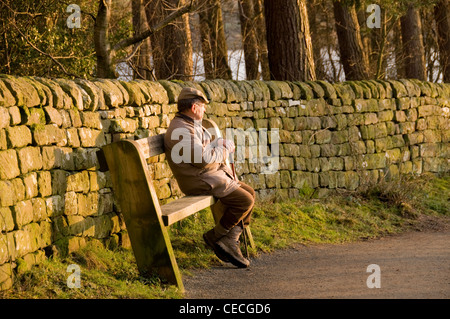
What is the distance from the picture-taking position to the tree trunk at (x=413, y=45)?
56.2 ft

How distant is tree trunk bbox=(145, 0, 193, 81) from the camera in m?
14.2

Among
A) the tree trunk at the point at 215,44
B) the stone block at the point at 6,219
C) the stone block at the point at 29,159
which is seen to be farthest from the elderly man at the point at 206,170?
the tree trunk at the point at 215,44

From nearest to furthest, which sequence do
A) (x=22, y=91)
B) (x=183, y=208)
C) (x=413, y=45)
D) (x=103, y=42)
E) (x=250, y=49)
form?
(x=22, y=91) < (x=183, y=208) < (x=103, y=42) < (x=413, y=45) < (x=250, y=49)

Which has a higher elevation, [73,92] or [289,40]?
[289,40]

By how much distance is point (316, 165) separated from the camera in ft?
32.3

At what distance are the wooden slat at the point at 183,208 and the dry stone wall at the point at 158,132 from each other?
750 mm

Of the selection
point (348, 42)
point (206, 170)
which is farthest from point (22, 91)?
point (348, 42)

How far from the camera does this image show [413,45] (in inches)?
691

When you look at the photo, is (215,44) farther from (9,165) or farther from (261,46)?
(9,165)

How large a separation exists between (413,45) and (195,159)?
1262 centimetres

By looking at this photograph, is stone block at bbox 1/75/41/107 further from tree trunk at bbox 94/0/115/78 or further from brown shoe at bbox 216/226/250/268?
tree trunk at bbox 94/0/115/78

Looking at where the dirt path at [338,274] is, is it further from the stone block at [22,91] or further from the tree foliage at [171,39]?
the tree foliage at [171,39]
